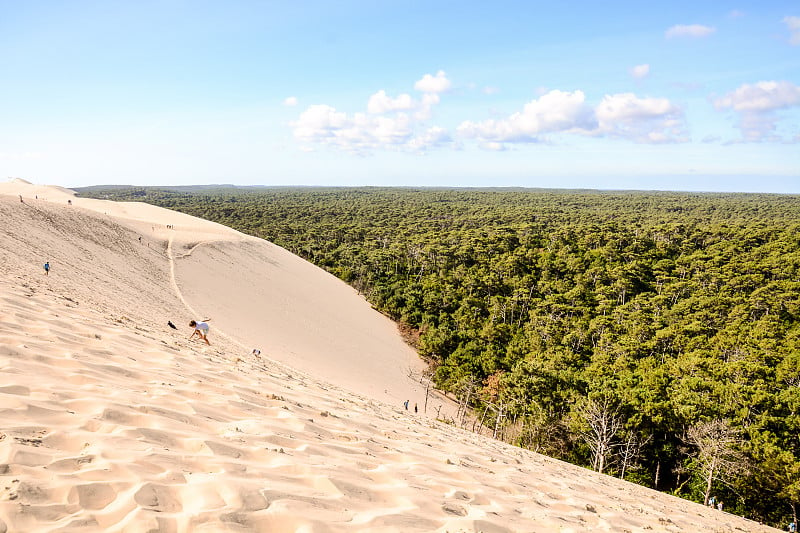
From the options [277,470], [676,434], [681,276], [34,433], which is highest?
[34,433]

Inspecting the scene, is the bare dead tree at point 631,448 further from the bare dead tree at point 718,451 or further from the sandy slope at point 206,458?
the sandy slope at point 206,458

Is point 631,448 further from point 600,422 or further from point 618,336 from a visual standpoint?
point 618,336

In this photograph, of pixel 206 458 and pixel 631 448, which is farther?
pixel 631 448

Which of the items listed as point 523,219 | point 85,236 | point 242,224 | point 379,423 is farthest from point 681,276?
point 242,224

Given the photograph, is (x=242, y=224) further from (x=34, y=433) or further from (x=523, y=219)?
(x=34, y=433)

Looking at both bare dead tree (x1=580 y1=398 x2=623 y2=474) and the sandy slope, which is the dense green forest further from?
the sandy slope

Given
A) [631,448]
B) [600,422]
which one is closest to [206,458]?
[600,422]

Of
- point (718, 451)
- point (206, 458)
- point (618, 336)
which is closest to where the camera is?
point (206, 458)

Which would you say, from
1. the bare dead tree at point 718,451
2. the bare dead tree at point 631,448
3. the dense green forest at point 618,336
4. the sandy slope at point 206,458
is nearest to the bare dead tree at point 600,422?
the dense green forest at point 618,336

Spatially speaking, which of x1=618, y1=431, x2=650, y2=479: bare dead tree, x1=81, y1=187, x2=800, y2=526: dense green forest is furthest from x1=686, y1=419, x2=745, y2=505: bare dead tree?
x1=618, y1=431, x2=650, y2=479: bare dead tree
